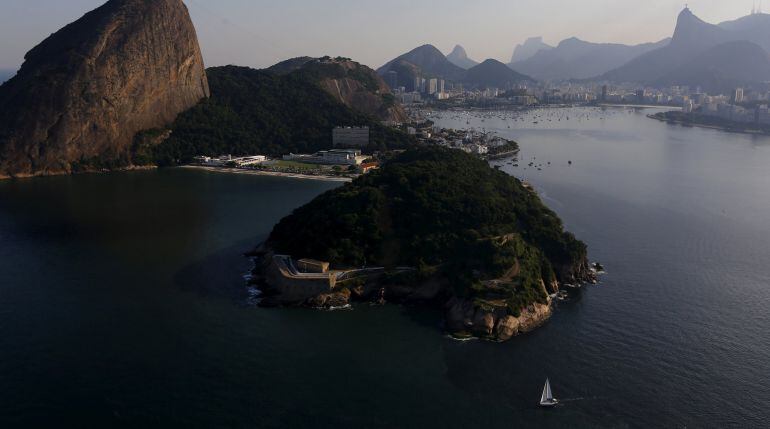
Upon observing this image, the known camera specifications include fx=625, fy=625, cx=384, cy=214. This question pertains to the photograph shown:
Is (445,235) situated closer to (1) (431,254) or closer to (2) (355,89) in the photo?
(1) (431,254)

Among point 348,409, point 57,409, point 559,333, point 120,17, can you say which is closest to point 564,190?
point 559,333

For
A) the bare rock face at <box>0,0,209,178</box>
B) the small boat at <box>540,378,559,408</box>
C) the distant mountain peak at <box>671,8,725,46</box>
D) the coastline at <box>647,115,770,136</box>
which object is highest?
the distant mountain peak at <box>671,8,725,46</box>

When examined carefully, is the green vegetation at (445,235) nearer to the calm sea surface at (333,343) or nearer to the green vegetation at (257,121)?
the calm sea surface at (333,343)

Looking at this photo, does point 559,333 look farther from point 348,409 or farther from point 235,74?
point 235,74

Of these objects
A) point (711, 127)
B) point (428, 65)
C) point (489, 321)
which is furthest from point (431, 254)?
point (428, 65)

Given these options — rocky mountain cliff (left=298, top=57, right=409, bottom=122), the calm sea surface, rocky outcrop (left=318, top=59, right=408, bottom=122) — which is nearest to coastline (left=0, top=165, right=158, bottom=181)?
the calm sea surface

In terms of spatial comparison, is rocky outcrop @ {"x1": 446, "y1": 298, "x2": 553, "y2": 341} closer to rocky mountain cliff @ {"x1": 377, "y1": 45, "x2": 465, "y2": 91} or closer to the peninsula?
the peninsula

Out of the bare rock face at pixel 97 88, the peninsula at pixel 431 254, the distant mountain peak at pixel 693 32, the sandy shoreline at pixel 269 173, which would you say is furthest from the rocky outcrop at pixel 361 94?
the distant mountain peak at pixel 693 32
